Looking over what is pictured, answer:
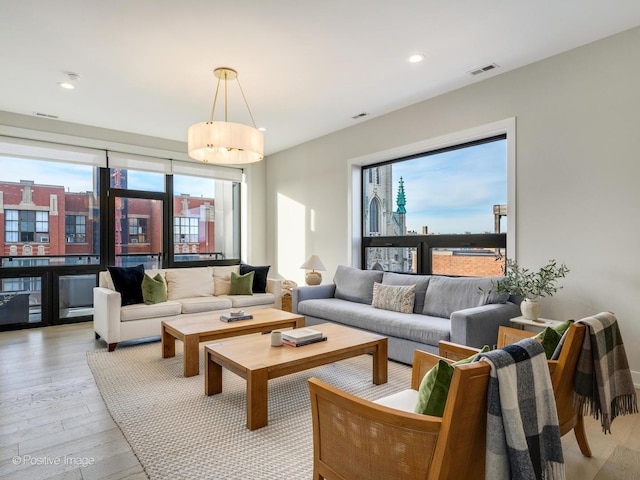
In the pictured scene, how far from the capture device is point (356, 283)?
4590mm

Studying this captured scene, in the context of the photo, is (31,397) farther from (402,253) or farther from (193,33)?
(402,253)

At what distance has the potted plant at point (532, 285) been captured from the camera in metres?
3.04

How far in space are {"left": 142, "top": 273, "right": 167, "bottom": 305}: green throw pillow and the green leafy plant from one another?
362 centimetres

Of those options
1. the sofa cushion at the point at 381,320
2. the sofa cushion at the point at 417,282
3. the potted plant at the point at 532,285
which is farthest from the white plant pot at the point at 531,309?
the sofa cushion at the point at 417,282

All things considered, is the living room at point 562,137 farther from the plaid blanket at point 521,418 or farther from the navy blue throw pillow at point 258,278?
the plaid blanket at point 521,418

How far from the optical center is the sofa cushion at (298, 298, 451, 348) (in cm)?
317

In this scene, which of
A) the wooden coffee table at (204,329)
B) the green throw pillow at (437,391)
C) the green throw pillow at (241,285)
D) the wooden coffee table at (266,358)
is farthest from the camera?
the green throw pillow at (241,285)

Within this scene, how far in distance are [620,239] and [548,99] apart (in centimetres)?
135

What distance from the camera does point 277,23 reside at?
2.78 meters

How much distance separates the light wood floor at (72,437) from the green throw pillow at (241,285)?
2.03 meters

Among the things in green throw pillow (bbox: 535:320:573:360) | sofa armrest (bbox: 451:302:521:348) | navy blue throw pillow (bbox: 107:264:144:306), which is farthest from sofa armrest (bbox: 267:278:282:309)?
green throw pillow (bbox: 535:320:573:360)

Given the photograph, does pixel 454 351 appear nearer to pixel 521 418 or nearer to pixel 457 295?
pixel 521 418

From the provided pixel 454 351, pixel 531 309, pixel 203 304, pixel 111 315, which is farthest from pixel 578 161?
pixel 111 315

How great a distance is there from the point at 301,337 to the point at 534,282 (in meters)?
1.98
